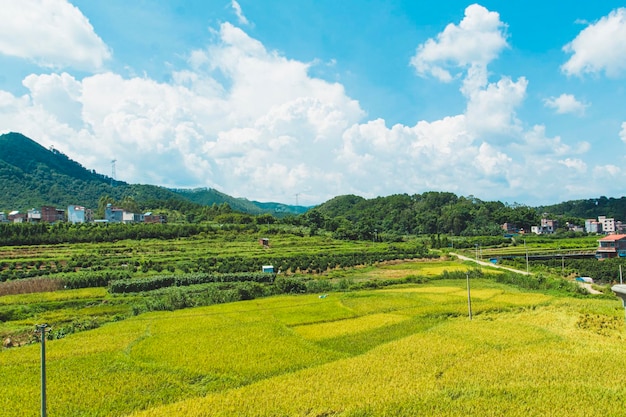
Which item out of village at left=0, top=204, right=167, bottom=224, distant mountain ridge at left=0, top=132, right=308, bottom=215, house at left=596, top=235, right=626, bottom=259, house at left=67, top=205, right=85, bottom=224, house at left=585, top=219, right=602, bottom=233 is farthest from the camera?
distant mountain ridge at left=0, top=132, right=308, bottom=215

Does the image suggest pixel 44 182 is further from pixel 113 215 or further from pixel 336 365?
pixel 336 365

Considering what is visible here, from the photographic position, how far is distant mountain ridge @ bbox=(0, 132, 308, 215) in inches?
5138

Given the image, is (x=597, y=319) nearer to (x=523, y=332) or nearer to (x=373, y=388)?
(x=523, y=332)

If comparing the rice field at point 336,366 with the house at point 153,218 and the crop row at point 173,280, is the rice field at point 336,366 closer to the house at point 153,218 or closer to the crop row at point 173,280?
the crop row at point 173,280

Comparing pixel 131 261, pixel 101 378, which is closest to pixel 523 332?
pixel 101 378

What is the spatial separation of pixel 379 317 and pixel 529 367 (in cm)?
965

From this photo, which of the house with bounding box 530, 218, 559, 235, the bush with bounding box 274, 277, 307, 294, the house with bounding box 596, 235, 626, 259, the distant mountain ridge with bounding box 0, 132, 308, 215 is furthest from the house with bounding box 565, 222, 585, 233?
the distant mountain ridge with bounding box 0, 132, 308, 215

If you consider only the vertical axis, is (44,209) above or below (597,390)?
above

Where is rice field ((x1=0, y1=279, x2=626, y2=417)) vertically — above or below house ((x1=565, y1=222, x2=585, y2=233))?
below

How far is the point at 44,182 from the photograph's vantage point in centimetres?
14362

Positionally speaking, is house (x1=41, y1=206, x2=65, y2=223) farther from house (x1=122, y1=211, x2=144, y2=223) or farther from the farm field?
the farm field

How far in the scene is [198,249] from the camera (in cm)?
6247

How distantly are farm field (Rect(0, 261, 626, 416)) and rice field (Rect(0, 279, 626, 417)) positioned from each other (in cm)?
6

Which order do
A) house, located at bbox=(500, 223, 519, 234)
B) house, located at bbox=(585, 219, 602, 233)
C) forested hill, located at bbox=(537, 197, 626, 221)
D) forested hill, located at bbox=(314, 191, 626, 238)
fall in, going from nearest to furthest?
forested hill, located at bbox=(314, 191, 626, 238) → house, located at bbox=(500, 223, 519, 234) → house, located at bbox=(585, 219, 602, 233) → forested hill, located at bbox=(537, 197, 626, 221)
